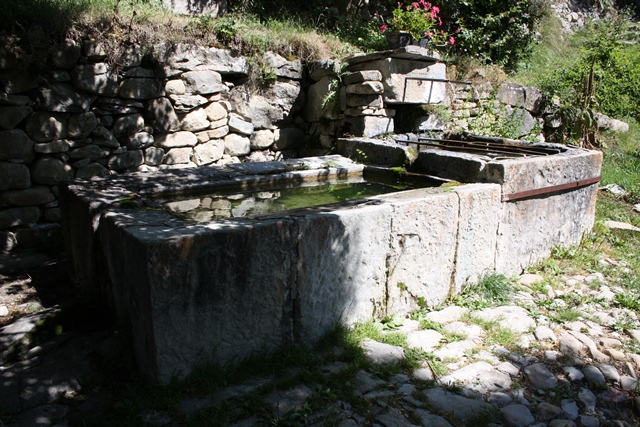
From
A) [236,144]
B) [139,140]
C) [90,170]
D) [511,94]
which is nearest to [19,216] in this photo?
[90,170]

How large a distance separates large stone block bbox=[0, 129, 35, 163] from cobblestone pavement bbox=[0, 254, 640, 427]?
196cm

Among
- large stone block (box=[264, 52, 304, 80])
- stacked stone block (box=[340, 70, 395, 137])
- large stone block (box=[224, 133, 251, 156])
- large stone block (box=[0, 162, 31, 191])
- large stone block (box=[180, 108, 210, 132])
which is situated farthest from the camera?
large stone block (box=[264, 52, 304, 80])

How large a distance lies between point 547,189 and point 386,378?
248 centimetres

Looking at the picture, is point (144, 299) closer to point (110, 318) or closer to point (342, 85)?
point (110, 318)

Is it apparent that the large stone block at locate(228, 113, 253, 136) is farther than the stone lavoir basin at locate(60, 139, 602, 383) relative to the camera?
Yes

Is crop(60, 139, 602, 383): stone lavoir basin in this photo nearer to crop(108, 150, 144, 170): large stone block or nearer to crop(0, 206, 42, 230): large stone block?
crop(0, 206, 42, 230): large stone block

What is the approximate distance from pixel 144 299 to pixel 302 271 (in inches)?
34.8

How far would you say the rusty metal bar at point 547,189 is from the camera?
4105 mm

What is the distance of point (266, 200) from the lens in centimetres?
419

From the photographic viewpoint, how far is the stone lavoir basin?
2596 millimetres

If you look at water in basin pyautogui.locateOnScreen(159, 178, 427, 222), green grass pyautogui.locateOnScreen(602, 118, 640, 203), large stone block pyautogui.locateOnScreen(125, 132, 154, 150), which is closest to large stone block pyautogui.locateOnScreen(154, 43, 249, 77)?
large stone block pyautogui.locateOnScreen(125, 132, 154, 150)

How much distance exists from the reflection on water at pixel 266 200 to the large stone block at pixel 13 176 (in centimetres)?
236

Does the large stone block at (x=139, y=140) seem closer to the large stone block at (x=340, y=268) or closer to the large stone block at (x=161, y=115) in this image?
the large stone block at (x=161, y=115)

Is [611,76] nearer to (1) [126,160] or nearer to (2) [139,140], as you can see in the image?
(2) [139,140]
